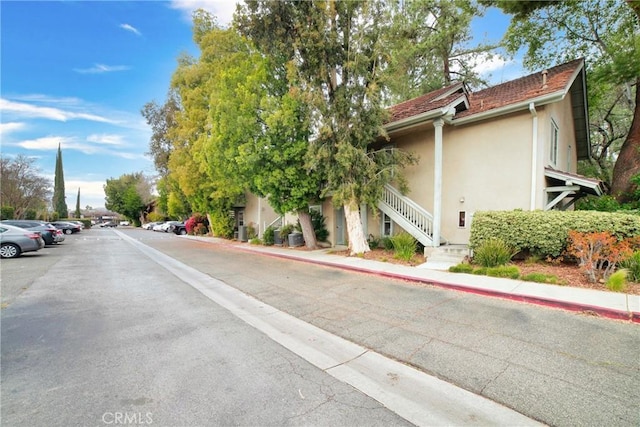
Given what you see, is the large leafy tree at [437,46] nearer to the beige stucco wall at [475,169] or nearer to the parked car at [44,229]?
the beige stucco wall at [475,169]

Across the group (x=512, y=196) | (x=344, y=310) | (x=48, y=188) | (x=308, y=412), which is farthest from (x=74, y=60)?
(x=48, y=188)

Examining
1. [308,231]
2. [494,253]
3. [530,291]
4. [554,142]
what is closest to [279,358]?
[530,291]

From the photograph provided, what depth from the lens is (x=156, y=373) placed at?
323cm

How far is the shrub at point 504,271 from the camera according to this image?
23.9 feet

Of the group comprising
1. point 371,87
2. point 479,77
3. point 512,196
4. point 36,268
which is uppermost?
point 479,77

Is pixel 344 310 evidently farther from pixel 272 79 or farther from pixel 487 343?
pixel 272 79

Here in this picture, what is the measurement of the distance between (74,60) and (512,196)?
18.1 metres

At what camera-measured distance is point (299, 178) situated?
41.2 ft

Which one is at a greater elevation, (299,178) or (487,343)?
(299,178)

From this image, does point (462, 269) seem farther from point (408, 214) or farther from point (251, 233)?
point (251, 233)

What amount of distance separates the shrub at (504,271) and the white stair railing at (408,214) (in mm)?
2870

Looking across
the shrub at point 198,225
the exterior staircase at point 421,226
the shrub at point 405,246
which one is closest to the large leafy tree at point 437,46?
the exterior staircase at point 421,226

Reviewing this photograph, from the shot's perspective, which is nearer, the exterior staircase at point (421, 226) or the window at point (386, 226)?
the exterior staircase at point (421, 226)

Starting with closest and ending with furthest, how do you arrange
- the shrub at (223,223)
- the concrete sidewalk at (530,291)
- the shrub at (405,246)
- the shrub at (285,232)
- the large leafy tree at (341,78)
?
the concrete sidewalk at (530,291) < the shrub at (405,246) < the large leafy tree at (341,78) < the shrub at (285,232) < the shrub at (223,223)
